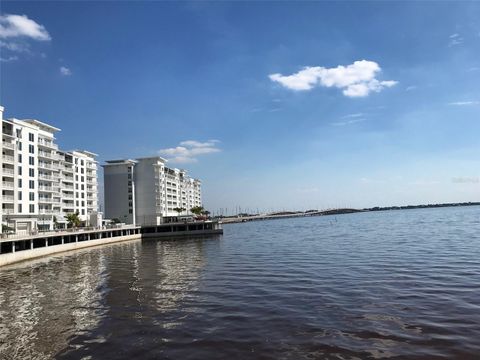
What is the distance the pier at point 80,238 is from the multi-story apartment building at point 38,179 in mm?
6438

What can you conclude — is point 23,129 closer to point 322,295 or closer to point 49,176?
point 49,176

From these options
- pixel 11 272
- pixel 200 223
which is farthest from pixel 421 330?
pixel 200 223

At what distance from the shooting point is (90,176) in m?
129

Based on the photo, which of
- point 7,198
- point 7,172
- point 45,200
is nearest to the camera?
point 7,198

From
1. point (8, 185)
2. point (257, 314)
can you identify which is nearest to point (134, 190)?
point (8, 185)

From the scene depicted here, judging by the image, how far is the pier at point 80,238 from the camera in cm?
5681

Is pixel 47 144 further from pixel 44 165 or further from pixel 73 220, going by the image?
pixel 73 220

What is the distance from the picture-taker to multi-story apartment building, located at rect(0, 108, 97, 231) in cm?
7956

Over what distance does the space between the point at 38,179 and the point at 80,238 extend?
1877 cm

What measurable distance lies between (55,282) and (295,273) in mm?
21186

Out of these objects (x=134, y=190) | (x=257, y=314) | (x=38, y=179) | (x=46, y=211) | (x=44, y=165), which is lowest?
(x=257, y=314)

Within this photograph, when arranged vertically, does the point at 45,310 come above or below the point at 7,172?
below

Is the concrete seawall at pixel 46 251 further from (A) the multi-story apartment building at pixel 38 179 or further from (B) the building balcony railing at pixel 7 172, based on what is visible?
(B) the building balcony railing at pixel 7 172

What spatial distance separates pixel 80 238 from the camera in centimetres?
8725
